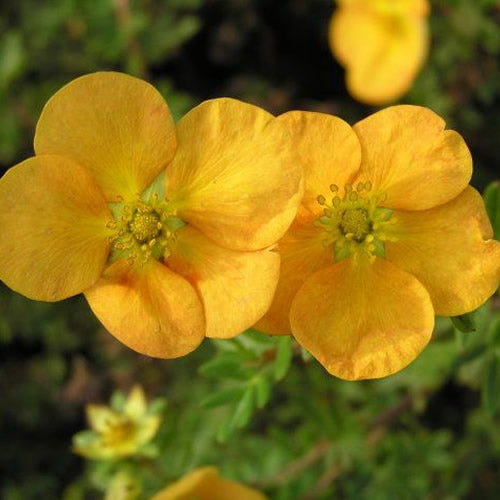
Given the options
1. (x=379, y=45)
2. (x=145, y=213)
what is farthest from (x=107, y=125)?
(x=379, y=45)

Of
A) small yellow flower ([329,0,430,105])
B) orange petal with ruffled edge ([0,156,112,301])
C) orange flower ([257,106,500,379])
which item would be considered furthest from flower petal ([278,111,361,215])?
small yellow flower ([329,0,430,105])

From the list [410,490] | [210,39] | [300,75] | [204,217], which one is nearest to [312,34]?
[300,75]

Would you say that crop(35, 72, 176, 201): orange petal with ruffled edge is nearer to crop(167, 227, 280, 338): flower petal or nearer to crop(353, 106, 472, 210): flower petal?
crop(167, 227, 280, 338): flower petal

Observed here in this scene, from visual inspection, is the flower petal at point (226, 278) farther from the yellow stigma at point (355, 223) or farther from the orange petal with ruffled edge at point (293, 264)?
the yellow stigma at point (355, 223)

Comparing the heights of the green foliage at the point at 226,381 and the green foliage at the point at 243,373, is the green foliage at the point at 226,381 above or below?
below

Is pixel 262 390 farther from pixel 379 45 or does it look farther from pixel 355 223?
pixel 379 45

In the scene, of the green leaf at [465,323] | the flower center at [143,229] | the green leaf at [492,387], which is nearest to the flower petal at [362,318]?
the green leaf at [465,323]
